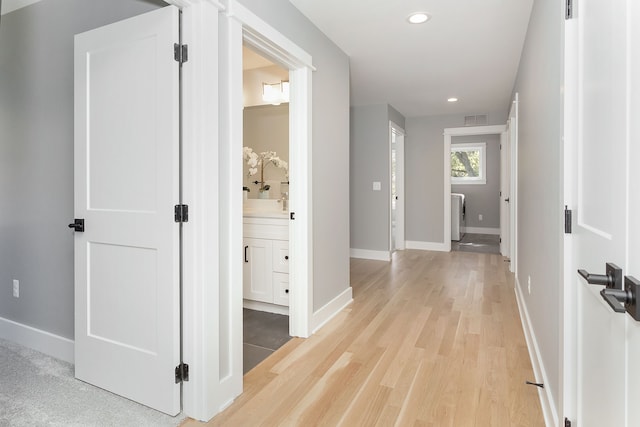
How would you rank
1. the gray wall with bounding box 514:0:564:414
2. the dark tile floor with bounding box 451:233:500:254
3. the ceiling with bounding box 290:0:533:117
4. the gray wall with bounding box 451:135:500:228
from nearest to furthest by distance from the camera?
the gray wall with bounding box 514:0:564:414 < the ceiling with bounding box 290:0:533:117 < the dark tile floor with bounding box 451:233:500:254 < the gray wall with bounding box 451:135:500:228

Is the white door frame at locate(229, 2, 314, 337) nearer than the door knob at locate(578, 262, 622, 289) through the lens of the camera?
No

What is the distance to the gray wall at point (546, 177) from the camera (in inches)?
63.6

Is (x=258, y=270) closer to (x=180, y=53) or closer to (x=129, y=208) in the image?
(x=129, y=208)

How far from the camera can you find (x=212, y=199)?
1.79m

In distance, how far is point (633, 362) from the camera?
77 cm

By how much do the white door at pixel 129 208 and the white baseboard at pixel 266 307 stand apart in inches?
58.2

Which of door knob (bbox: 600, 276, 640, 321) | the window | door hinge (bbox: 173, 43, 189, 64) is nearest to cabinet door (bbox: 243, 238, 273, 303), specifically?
door hinge (bbox: 173, 43, 189, 64)

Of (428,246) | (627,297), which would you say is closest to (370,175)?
(428,246)

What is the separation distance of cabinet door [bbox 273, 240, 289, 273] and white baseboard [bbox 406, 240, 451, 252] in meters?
4.03

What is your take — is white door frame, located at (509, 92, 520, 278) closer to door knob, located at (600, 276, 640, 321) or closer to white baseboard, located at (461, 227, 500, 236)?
door knob, located at (600, 276, 640, 321)

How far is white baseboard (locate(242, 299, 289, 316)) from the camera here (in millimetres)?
3240

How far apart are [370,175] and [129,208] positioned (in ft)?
14.0

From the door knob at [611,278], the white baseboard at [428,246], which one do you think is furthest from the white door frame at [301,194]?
the white baseboard at [428,246]

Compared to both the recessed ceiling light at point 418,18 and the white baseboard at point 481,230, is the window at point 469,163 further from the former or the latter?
the recessed ceiling light at point 418,18
